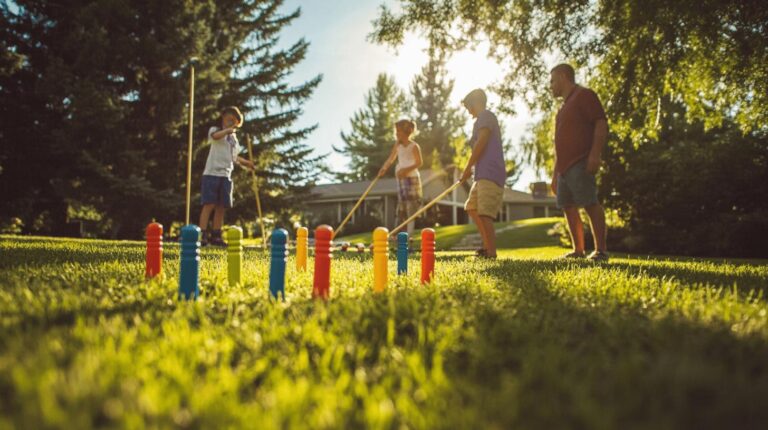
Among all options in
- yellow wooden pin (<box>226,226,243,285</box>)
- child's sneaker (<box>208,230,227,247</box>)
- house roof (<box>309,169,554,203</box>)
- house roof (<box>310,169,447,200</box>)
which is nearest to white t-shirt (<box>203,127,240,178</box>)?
child's sneaker (<box>208,230,227,247</box>)

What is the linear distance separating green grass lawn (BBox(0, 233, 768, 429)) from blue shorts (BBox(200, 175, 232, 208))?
→ 520 cm

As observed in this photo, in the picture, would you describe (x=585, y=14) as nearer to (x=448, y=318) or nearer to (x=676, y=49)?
(x=676, y=49)

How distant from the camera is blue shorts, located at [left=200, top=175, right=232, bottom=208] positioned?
27.1 ft

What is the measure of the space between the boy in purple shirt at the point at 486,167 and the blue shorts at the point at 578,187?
88cm

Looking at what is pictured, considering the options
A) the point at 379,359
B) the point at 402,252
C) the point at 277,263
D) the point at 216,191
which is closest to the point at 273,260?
the point at 277,263

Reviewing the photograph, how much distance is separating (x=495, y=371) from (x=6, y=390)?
1.54 meters

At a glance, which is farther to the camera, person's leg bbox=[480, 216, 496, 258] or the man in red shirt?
person's leg bbox=[480, 216, 496, 258]

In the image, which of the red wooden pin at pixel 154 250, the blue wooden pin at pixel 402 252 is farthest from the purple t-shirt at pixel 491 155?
the red wooden pin at pixel 154 250

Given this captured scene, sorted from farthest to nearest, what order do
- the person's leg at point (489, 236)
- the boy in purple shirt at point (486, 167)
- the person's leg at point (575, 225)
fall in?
the person's leg at point (575, 225) → the person's leg at point (489, 236) → the boy in purple shirt at point (486, 167)

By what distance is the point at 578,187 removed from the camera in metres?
6.62

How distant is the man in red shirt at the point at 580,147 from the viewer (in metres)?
6.48

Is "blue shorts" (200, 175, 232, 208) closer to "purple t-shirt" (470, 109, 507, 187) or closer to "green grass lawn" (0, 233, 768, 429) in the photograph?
"purple t-shirt" (470, 109, 507, 187)

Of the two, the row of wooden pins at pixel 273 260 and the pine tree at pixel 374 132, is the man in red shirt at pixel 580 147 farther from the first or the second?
the pine tree at pixel 374 132

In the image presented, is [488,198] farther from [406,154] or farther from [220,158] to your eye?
[220,158]
